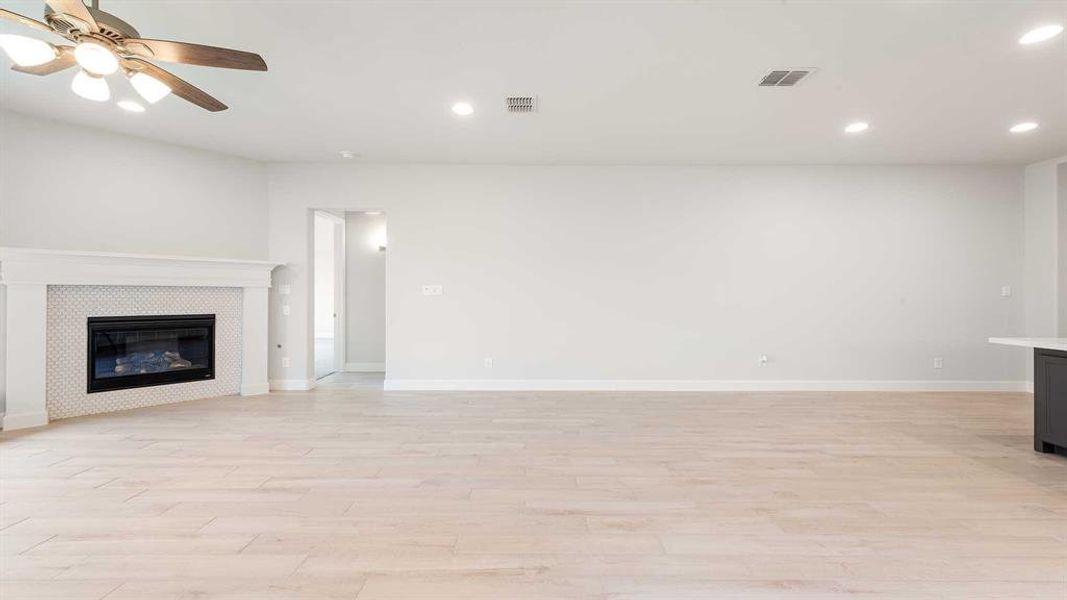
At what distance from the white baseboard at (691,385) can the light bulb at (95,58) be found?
4011mm

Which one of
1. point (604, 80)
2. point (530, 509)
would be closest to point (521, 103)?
point (604, 80)

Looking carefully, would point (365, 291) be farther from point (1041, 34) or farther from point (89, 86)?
point (1041, 34)

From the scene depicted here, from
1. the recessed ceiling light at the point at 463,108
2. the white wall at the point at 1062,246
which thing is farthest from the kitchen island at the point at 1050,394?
the recessed ceiling light at the point at 463,108

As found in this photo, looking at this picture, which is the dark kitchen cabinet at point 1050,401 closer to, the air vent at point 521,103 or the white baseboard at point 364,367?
the air vent at point 521,103

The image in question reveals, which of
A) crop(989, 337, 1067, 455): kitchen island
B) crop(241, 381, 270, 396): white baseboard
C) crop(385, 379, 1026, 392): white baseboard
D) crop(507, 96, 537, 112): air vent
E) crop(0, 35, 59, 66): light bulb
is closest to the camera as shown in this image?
crop(0, 35, 59, 66): light bulb

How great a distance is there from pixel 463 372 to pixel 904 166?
621 cm

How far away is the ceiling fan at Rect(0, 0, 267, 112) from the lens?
2.04 m

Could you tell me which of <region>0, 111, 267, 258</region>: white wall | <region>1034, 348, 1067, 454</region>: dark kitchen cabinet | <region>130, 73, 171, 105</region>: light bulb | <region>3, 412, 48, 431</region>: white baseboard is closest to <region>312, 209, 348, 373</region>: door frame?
<region>0, 111, 267, 258</region>: white wall

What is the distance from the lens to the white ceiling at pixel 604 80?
104 inches

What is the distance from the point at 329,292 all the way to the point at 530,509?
35.4 feet

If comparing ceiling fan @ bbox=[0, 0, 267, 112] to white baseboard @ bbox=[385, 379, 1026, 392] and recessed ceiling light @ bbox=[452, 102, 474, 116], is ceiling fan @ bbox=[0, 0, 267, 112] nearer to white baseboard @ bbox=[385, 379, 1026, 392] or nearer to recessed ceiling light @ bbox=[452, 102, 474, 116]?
recessed ceiling light @ bbox=[452, 102, 474, 116]

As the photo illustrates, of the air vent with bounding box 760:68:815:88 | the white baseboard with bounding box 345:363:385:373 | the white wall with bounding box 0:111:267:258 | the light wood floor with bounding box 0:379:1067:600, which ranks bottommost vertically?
the light wood floor with bounding box 0:379:1067:600

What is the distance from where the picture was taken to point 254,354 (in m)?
5.32

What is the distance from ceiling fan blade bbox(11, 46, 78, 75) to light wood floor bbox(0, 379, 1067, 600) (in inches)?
94.3
